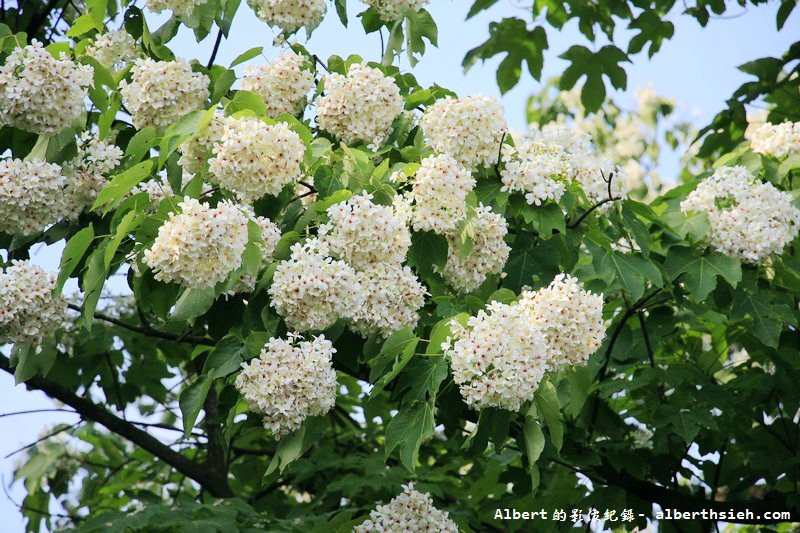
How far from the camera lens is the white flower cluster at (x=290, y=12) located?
14.6ft

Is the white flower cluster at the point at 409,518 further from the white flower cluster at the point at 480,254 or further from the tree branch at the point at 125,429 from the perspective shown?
the tree branch at the point at 125,429

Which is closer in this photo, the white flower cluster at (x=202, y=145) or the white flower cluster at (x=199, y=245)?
the white flower cluster at (x=199, y=245)

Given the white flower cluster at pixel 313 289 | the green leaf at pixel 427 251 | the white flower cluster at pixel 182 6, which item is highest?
the white flower cluster at pixel 182 6

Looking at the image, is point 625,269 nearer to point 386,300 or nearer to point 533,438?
point 533,438

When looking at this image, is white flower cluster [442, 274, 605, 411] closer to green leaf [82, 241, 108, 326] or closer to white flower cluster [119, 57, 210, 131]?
green leaf [82, 241, 108, 326]

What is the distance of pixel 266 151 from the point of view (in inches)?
144

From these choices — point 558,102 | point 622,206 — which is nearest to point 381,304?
point 622,206

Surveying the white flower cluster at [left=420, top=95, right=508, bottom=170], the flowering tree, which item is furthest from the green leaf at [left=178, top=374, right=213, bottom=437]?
the white flower cluster at [left=420, top=95, right=508, bottom=170]

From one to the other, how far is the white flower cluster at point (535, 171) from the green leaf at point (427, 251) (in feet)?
1.28

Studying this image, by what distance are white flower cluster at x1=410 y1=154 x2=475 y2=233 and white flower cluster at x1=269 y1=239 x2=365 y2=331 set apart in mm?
406

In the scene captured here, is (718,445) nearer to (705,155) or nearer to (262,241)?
(705,155)

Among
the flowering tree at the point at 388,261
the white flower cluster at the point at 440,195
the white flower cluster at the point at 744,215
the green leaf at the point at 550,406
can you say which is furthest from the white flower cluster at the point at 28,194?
the white flower cluster at the point at 744,215

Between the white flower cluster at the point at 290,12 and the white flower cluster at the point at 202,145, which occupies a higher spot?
the white flower cluster at the point at 290,12

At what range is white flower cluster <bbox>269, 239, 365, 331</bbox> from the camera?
3.42 m
